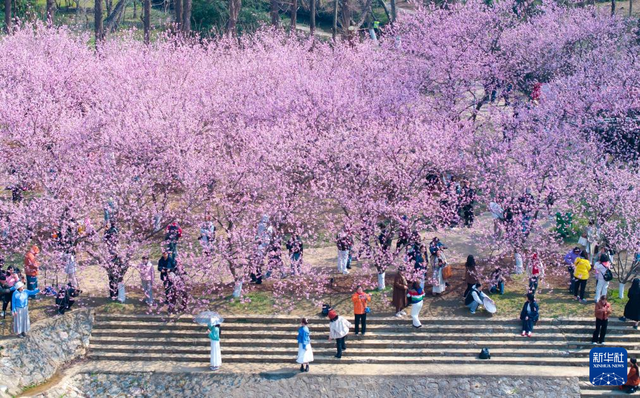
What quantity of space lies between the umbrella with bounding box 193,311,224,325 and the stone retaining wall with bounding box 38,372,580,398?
4.32ft

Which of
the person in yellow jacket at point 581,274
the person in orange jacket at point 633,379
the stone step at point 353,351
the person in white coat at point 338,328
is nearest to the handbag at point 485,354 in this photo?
the stone step at point 353,351

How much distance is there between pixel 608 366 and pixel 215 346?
9.83 m

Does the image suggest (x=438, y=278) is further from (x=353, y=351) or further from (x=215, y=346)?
(x=215, y=346)

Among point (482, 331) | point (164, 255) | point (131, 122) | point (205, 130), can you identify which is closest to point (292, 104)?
point (205, 130)

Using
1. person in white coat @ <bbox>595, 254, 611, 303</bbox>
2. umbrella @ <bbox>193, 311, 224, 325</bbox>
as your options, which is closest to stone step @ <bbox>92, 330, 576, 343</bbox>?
umbrella @ <bbox>193, 311, 224, 325</bbox>

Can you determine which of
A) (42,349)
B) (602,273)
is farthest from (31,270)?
(602,273)

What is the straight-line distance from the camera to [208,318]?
1991 cm

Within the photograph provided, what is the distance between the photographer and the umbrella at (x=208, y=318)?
771 inches

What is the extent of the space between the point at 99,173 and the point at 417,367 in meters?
11.9

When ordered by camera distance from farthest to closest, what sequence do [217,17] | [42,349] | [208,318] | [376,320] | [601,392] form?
1. [217,17]
2. [376,320]
3. [42,349]
4. [208,318]
5. [601,392]

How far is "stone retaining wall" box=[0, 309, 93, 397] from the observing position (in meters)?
19.4

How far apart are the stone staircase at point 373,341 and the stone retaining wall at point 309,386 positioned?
2.49 feet

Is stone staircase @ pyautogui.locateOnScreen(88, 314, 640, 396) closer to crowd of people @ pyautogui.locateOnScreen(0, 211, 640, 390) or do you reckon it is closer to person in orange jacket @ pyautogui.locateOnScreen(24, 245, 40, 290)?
crowd of people @ pyautogui.locateOnScreen(0, 211, 640, 390)

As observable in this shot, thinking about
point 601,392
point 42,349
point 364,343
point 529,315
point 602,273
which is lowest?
point 42,349
